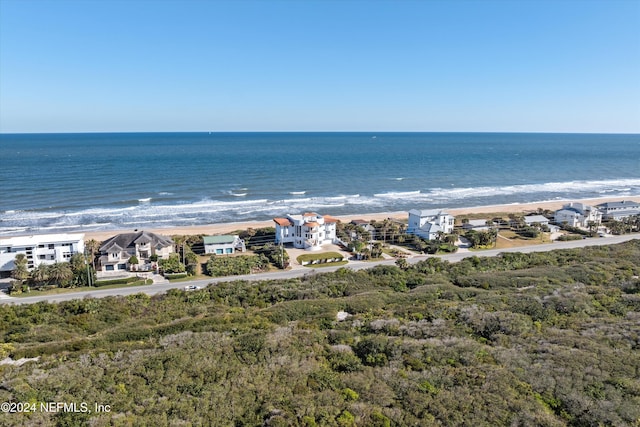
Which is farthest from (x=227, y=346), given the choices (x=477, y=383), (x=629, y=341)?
(x=629, y=341)

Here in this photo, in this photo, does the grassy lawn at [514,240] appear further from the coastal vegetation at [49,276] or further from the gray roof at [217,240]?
the coastal vegetation at [49,276]

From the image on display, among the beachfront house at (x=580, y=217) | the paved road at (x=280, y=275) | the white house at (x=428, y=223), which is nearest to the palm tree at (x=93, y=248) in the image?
the paved road at (x=280, y=275)

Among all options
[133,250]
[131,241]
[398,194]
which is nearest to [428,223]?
[398,194]

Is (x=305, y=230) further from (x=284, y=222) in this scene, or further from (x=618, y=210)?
(x=618, y=210)

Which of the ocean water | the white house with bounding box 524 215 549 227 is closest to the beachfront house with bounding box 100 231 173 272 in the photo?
the ocean water

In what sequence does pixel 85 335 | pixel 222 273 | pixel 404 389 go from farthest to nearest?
1. pixel 222 273
2. pixel 85 335
3. pixel 404 389

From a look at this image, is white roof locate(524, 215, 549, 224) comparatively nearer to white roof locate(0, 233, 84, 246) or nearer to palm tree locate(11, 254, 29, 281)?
white roof locate(0, 233, 84, 246)

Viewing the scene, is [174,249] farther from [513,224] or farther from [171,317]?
[513,224]
